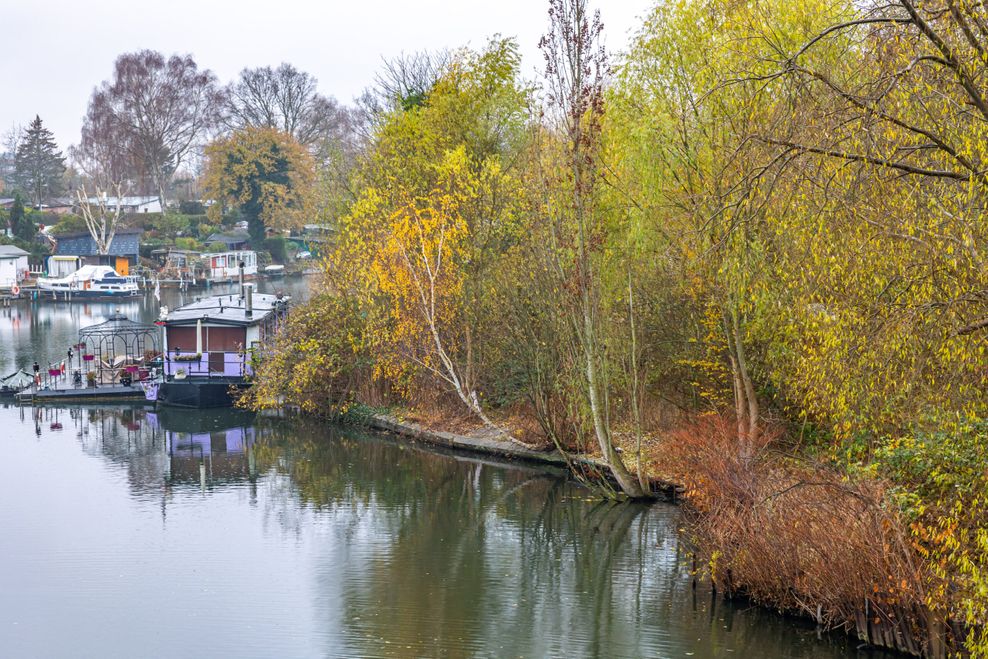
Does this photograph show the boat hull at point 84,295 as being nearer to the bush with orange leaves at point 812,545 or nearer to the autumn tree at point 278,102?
the autumn tree at point 278,102

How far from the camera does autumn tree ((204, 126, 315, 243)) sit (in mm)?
72438

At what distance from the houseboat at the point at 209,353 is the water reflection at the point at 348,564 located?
5799mm

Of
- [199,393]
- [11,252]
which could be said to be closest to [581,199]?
[199,393]

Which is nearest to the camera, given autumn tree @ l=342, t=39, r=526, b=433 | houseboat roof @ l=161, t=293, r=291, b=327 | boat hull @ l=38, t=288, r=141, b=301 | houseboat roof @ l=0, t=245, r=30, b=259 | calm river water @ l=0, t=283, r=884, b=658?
calm river water @ l=0, t=283, r=884, b=658

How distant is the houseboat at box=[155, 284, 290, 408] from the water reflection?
5.80 m

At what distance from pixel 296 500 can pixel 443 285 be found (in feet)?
21.8

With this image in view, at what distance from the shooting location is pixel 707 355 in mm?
19516

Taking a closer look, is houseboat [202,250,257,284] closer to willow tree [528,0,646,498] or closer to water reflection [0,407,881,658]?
water reflection [0,407,881,658]

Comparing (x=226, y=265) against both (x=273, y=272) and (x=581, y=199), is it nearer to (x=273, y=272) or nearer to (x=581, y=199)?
(x=273, y=272)

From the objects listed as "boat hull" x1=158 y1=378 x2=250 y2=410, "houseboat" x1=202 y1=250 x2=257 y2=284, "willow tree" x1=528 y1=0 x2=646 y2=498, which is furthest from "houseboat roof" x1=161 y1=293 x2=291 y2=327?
"houseboat" x1=202 y1=250 x2=257 y2=284

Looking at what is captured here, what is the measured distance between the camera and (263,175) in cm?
7312

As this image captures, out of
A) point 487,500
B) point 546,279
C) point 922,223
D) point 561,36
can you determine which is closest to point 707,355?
point 546,279

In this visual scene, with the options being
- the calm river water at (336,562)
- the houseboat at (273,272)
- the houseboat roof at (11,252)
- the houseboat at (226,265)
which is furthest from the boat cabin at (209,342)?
the houseboat at (273,272)

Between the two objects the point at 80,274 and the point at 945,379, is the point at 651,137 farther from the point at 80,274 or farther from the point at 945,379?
the point at 80,274
